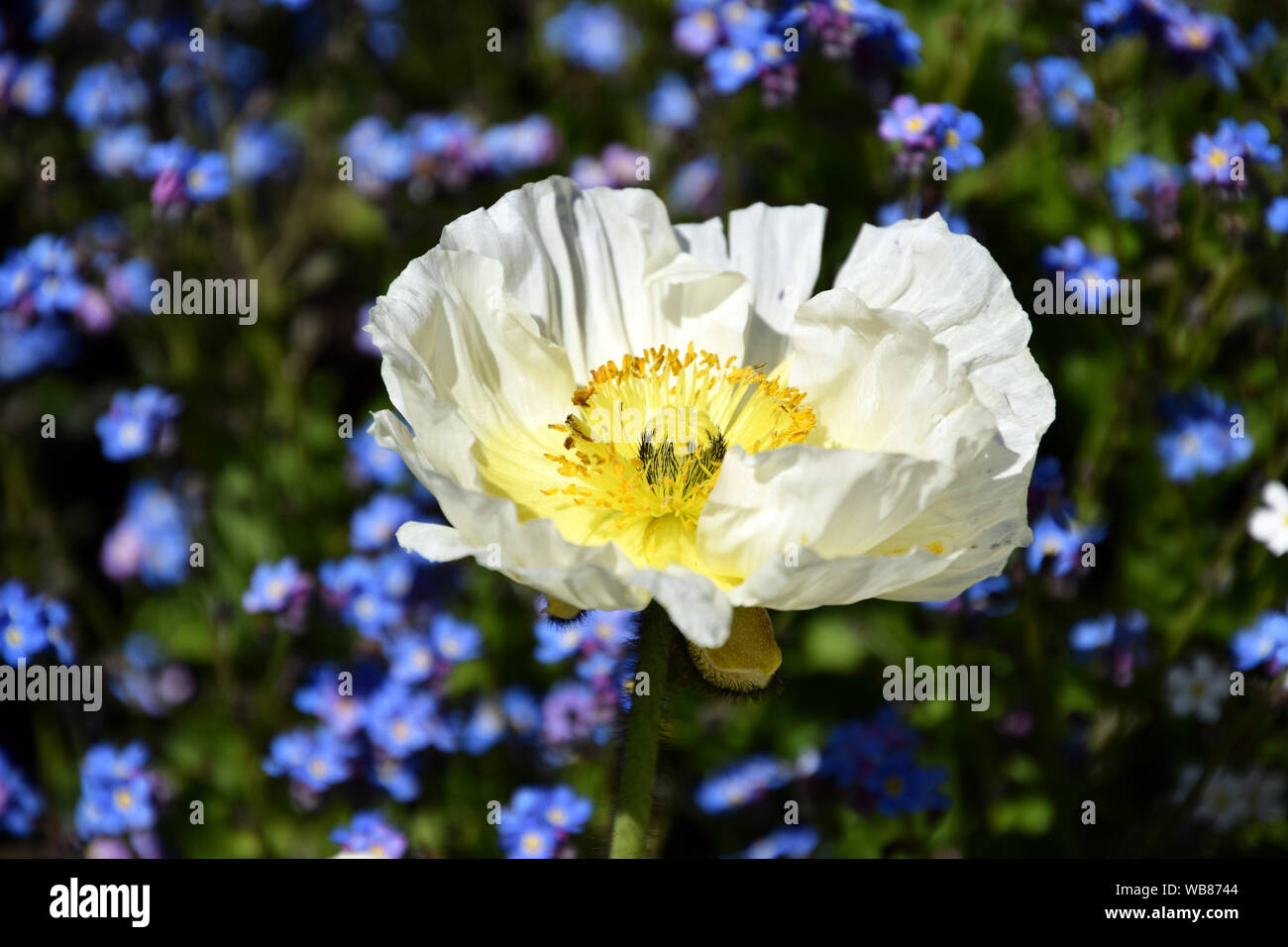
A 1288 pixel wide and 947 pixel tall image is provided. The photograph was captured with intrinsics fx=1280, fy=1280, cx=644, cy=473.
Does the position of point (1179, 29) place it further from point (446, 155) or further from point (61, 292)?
point (61, 292)

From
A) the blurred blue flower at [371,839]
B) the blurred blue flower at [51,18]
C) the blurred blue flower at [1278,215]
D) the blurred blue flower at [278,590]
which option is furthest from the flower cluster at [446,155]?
the blurred blue flower at [1278,215]

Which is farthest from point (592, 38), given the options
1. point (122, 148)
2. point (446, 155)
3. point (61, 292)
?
point (61, 292)

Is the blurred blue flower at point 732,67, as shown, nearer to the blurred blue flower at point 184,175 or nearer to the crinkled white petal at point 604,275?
the crinkled white petal at point 604,275

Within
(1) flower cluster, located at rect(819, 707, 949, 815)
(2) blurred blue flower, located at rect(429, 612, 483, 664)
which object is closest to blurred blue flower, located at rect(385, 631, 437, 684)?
(2) blurred blue flower, located at rect(429, 612, 483, 664)

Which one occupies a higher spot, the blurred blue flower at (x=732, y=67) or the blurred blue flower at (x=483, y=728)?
the blurred blue flower at (x=732, y=67)

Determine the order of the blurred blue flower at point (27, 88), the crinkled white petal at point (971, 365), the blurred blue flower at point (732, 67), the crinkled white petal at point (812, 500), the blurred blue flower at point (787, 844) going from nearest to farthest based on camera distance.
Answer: the crinkled white petal at point (812, 500), the crinkled white petal at point (971, 365), the blurred blue flower at point (787, 844), the blurred blue flower at point (732, 67), the blurred blue flower at point (27, 88)

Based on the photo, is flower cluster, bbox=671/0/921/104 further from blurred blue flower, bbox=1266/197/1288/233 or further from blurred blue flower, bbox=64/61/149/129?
blurred blue flower, bbox=64/61/149/129
